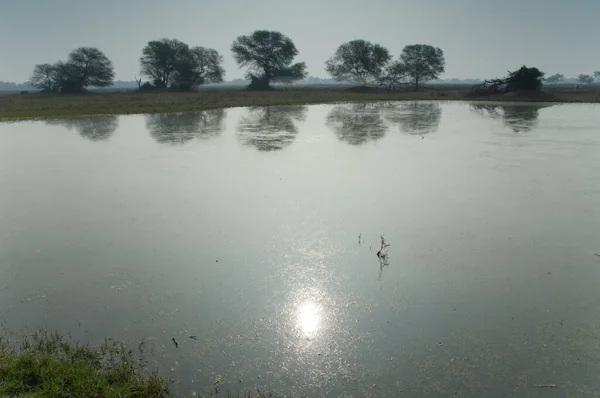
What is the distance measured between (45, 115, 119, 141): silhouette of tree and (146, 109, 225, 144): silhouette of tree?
6.55 feet

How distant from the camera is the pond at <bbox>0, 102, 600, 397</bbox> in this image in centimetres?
414

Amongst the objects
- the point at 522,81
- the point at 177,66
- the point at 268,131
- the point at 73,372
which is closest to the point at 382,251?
the point at 73,372

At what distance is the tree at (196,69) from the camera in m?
66.8

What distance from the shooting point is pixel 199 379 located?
12.9 ft

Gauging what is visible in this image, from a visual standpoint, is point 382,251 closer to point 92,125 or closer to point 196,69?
point 92,125

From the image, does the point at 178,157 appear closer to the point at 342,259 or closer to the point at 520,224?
the point at 342,259

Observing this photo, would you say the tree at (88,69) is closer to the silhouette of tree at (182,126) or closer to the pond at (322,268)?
the silhouette of tree at (182,126)

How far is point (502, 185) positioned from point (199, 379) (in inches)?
356

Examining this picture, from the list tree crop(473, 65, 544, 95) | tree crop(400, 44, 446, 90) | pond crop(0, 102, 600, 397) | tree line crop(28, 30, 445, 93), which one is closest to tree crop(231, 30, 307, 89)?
tree line crop(28, 30, 445, 93)

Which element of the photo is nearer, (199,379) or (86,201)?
(199,379)

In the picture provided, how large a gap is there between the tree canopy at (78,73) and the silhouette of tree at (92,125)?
4520cm

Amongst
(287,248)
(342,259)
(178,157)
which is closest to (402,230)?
(342,259)

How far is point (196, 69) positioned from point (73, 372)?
72805 mm

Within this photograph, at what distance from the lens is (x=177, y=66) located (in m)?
67.8
